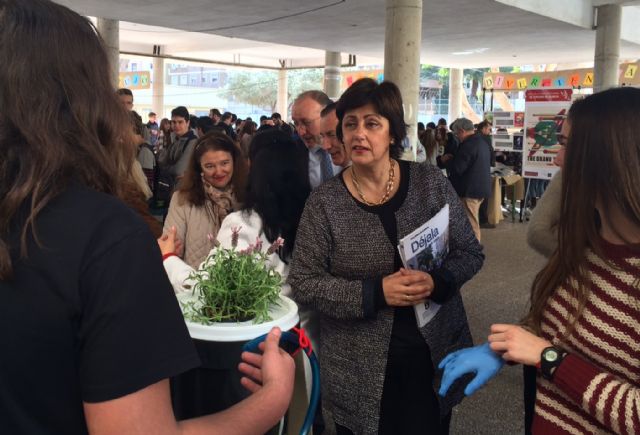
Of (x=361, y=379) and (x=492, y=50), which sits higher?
(x=492, y=50)

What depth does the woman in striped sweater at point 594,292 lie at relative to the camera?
1233 mm

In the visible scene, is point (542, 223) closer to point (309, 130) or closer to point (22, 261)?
point (309, 130)

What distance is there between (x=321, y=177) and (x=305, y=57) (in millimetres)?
22276

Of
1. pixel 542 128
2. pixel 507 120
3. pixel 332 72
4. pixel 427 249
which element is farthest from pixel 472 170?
pixel 332 72

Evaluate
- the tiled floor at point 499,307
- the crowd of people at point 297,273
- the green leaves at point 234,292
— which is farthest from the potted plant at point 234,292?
the tiled floor at point 499,307

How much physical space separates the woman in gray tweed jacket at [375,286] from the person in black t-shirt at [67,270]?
3.51 feet

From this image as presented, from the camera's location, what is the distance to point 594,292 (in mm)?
1301

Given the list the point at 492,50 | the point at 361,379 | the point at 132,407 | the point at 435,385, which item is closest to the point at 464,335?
the point at 435,385

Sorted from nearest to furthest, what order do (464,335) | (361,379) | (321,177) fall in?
(361,379) < (464,335) < (321,177)

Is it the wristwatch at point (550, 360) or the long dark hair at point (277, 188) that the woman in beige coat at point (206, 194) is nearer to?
the long dark hair at point (277, 188)

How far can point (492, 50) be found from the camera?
675 inches

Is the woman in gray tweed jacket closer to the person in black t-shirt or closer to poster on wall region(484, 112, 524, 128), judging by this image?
the person in black t-shirt

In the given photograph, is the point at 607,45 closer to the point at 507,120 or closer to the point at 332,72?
the point at 507,120

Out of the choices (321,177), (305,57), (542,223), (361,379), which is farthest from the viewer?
(305,57)
